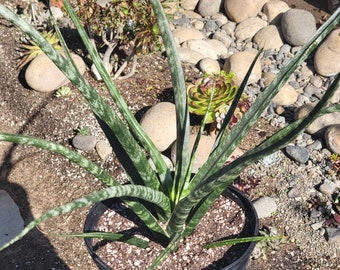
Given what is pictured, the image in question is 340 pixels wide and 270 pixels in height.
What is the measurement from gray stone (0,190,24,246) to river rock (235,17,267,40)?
8.18 feet

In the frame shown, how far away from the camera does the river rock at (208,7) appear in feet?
17.0

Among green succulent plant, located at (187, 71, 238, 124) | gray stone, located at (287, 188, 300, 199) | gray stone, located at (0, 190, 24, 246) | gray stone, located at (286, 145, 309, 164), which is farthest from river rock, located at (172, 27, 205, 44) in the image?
gray stone, located at (0, 190, 24, 246)

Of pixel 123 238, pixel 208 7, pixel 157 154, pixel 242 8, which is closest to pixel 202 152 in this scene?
pixel 157 154

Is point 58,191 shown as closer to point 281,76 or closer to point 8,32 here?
point 8,32

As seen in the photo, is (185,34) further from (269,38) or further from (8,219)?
(8,219)

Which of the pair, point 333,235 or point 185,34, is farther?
point 185,34

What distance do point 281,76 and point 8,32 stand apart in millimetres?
3495

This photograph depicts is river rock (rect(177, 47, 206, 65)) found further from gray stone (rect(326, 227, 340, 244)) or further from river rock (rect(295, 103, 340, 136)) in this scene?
gray stone (rect(326, 227, 340, 244))

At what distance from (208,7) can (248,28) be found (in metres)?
0.51

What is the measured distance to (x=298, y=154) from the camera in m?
3.53

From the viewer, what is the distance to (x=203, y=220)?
2.10 metres

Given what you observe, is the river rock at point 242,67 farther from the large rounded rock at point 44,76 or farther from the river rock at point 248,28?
the large rounded rock at point 44,76

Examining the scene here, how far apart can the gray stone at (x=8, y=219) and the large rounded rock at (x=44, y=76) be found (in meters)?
0.88

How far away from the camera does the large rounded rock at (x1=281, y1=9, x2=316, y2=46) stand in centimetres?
458
